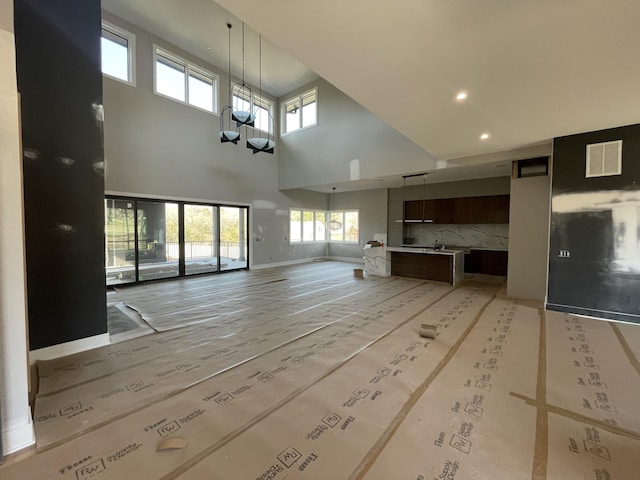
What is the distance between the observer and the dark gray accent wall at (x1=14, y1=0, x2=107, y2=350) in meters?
2.67

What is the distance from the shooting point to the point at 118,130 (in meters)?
5.82

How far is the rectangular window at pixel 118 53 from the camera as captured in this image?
5746 millimetres

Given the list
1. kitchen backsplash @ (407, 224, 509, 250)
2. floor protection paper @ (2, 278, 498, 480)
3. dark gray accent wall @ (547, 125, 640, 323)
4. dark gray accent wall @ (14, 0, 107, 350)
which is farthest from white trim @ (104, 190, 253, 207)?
dark gray accent wall @ (547, 125, 640, 323)

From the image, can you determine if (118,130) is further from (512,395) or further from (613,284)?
(613,284)

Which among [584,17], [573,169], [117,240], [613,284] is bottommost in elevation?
[613,284]

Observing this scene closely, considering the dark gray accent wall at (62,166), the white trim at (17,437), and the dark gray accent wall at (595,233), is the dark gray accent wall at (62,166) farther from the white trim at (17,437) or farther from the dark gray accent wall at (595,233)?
Answer: the dark gray accent wall at (595,233)

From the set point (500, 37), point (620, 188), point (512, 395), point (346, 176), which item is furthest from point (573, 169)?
point (346, 176)

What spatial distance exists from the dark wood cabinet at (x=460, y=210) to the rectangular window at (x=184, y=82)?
679 cm

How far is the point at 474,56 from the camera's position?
7.75ft

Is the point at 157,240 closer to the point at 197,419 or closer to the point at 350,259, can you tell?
the point at 197,419

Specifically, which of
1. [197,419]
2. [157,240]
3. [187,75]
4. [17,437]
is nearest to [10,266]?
[17,437]

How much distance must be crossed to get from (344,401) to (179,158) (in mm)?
6880

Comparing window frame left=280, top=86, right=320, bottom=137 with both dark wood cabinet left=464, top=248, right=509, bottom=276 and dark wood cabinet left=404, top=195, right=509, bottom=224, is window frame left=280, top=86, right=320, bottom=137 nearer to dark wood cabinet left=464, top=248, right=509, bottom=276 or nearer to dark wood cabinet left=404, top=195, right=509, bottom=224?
dark wood cabinet left=404, top=195, right=509, bottom=224

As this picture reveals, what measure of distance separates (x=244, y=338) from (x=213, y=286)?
3243 mm
